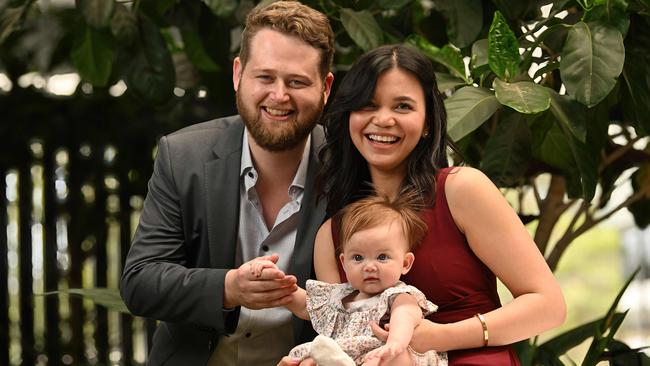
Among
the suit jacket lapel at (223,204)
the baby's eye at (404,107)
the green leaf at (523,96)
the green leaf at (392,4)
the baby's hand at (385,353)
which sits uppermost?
the green leaf at (392,4)

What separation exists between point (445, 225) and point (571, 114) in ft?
2.09

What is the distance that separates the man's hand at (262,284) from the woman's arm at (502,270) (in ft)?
0.98

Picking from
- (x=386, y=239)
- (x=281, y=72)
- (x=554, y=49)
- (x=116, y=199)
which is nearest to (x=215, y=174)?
(x=281, y=72)

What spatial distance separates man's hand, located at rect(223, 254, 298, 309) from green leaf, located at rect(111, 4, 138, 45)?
136cm

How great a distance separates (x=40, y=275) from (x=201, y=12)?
69.6 inches

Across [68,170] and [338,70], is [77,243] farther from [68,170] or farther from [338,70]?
[338,70]

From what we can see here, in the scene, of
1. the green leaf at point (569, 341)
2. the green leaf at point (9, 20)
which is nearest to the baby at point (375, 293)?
the green leaf at point (569, 341)

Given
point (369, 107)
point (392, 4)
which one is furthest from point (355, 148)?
point (392, 4)

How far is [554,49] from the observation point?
3.03m

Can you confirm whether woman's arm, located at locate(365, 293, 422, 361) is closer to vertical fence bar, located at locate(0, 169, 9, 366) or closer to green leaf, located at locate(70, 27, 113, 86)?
green leaf, located at locate(70, 27, 113, 86)

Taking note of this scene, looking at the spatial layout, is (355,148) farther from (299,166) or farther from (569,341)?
(569,341)

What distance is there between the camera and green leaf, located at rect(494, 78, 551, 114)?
99.3 inches

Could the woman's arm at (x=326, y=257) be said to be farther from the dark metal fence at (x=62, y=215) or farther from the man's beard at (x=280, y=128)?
the dark metal fence at (x=62, y=215)

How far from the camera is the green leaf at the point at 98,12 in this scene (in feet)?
11.2
